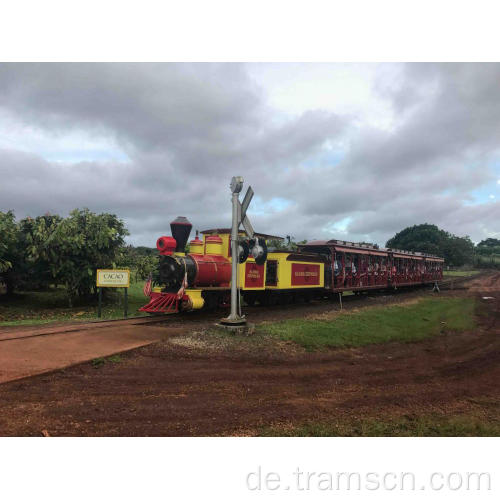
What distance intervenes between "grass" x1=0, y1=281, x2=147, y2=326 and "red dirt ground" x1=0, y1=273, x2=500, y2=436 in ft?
29.2

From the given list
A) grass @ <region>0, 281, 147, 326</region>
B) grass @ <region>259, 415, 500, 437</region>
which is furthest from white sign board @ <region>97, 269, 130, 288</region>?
grass @ <region>259, 415, 500, 437</region>

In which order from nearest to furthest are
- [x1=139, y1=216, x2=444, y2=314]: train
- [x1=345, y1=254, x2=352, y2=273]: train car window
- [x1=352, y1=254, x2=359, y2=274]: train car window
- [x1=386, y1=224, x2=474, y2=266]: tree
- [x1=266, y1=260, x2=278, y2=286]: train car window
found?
[x1=139, y1=216, x2=444, y2=314]: train
[x1=266, y1=260, x2=278, y2=286]: train car window
[x1=345, y1=254, x2=352, y2=273]: train car window
[x1=352, y1=254, x2=359, y2=274]: train car window
[x1=386, y1=224, x2=474, y2=266]: tree

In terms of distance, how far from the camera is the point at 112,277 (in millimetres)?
12867

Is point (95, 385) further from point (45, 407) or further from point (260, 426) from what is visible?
point (260, 426)

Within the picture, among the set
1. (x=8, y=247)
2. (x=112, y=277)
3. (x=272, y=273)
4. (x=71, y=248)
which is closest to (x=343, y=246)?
(x=272, y=273)

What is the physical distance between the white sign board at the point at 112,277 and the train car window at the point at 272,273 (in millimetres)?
5766

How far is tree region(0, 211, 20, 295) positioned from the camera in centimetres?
1661

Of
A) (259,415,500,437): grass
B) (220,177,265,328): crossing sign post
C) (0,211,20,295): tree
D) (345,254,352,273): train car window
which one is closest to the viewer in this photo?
(259,415,500,437): grass

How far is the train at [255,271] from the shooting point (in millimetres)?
11750

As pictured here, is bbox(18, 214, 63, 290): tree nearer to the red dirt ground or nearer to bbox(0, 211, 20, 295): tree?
bbox(0, 211, 20, 295): tree

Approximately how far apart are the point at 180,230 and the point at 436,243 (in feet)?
281

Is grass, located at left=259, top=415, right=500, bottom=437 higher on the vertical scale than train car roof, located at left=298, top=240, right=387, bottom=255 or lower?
lower

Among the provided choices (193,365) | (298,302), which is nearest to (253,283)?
(298,302)

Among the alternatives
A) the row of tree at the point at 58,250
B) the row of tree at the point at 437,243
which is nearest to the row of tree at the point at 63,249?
the row of tree at the point at 58,250
